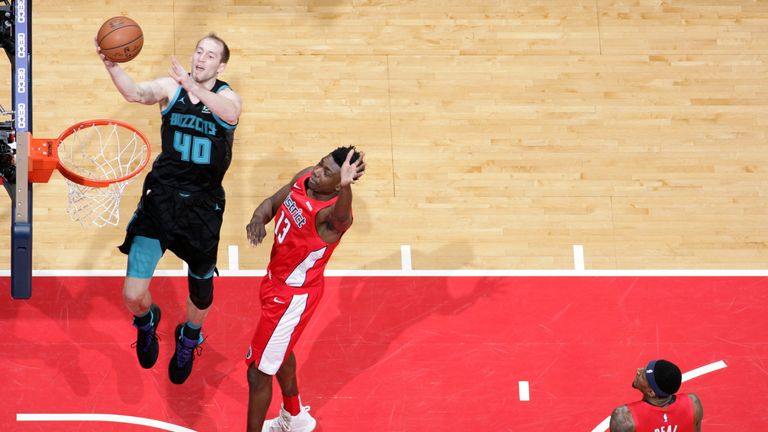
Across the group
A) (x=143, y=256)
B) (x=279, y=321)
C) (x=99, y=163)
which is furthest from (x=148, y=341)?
(x=99, y=163)

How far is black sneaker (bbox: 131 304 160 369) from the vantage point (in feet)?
29.8

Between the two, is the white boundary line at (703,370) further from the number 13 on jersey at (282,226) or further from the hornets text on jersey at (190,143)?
the hornets text on jersey at (190,143)

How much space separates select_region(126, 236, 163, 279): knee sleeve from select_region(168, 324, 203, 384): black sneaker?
2.69 feet

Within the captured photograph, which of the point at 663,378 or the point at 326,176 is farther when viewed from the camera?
the point at 326,176

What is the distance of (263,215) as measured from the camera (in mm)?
8695

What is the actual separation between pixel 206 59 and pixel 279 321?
7.19 ft

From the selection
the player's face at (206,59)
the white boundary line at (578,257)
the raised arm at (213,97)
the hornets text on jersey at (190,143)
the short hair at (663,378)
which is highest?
the player's face at (206,59)

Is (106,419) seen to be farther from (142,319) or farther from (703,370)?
(703,370)

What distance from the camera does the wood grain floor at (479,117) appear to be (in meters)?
10.9

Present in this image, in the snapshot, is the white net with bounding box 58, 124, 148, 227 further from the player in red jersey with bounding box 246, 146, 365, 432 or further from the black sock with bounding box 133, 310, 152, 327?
the player in red jersey with bounding box 246, 146, 365, 432

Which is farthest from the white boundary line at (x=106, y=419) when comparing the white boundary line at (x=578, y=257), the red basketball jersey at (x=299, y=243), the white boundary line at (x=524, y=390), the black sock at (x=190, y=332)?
the white boundary line at (x=578, y=257)

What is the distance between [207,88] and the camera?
877cm

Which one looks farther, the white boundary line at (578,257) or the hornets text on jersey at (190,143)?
the white boundary line at (578,257)

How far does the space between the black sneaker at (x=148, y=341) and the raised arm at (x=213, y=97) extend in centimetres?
180
